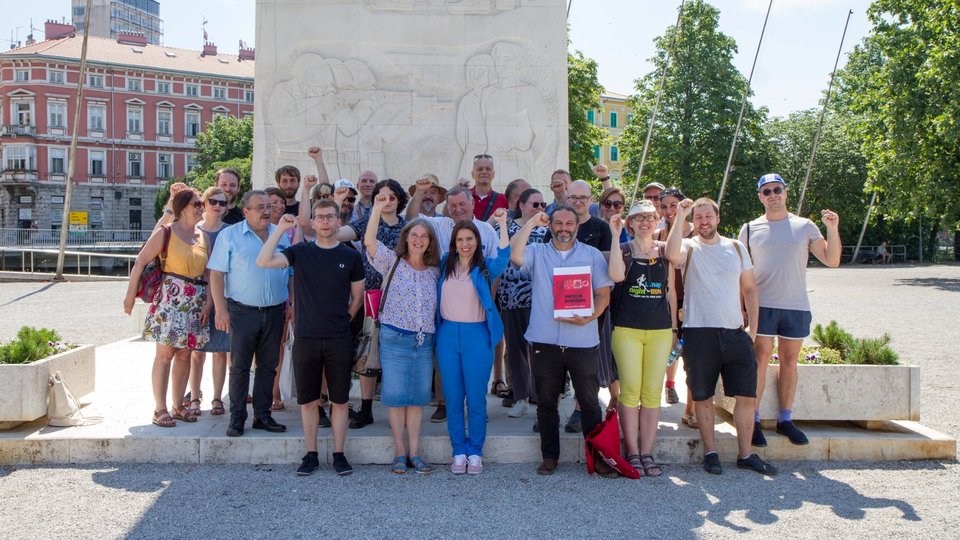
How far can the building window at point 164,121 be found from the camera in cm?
5953

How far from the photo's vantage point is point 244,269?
17.3 ft

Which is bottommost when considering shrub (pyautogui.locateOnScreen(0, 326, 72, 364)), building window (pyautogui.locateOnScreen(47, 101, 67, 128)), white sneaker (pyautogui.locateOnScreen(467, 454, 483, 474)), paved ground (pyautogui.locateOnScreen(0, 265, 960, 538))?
paved ground (pyautogui.locateOnScreen(0, 265, 960, 538))

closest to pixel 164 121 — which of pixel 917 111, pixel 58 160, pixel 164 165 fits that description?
pixel 164 165

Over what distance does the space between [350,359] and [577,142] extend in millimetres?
25042

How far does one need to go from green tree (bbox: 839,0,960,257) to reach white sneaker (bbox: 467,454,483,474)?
22.7 meters

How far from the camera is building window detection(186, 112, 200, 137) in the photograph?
198 ft

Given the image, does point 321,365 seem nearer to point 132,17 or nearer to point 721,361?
point 721,361

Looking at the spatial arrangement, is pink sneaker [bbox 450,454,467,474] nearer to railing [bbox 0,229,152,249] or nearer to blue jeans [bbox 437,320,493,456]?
blue jeans [bbox 437,320,493,456]

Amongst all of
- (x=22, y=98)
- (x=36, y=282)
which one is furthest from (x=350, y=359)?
(x=22, y=98)

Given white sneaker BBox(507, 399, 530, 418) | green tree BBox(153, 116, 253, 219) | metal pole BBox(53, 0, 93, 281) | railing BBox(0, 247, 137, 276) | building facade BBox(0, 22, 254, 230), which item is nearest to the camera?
white sneaker BBox(507, 399, 530, 418)

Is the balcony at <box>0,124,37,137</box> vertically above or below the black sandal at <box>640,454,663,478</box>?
above

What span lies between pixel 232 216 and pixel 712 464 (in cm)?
410

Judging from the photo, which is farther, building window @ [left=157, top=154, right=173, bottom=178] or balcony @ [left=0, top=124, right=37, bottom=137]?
building window @ [left=157, top=154, right=173, bottom=178]

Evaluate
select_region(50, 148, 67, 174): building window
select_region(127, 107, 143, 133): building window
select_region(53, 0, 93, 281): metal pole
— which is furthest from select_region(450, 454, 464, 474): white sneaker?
select_region(127, 107, 143, 133): building window
